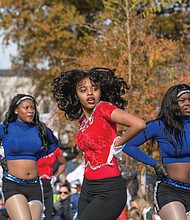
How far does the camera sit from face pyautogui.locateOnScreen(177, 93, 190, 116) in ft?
20.6

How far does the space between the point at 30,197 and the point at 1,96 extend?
16.5 meters

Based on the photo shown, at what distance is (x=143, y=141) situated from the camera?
21.0 feet

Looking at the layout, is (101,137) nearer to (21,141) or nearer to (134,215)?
(21,141)

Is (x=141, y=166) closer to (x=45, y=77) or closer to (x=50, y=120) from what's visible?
(x=50, y=120)

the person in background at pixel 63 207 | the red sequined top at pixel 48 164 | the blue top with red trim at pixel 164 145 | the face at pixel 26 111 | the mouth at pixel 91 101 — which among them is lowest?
the person in background at pixel 63 207

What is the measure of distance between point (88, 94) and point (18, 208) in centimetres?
208

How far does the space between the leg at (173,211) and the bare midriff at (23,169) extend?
79.9 inches

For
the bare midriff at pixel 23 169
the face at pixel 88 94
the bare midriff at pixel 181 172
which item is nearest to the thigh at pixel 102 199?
the face at pixel 88 94

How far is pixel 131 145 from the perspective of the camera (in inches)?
254

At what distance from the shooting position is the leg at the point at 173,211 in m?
5.93

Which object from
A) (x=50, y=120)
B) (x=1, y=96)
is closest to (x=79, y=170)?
(x=50, y=120)

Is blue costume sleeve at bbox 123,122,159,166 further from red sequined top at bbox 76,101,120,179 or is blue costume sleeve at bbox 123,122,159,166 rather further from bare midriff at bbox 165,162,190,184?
red sequined top at bbox 76,101,120,179

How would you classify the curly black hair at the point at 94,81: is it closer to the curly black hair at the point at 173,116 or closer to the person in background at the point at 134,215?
the curly black hair at the point at 173,116

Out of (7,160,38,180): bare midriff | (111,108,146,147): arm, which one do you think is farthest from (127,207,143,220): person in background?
(111,108,146,147): arm
